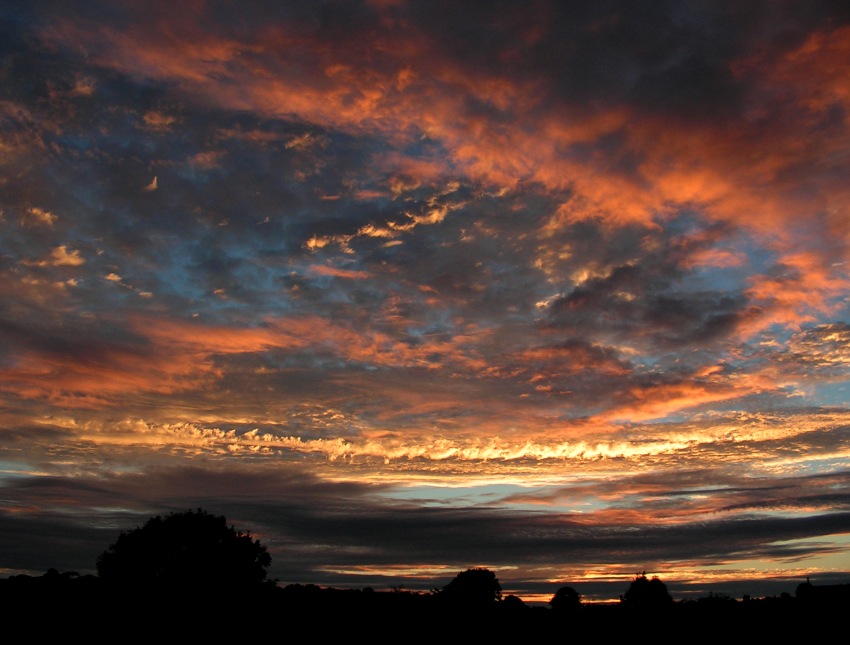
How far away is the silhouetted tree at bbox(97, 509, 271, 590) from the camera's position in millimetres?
A: 84312

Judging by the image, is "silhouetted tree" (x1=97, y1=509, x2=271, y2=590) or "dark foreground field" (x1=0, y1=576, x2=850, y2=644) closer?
Result: "dark foreground field" (x1=0, y1=576, x2=850, y2=644)

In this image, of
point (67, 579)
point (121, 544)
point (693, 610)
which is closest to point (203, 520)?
point (121, 544)

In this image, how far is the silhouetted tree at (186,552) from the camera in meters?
84.3

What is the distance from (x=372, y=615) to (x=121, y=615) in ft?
20.8

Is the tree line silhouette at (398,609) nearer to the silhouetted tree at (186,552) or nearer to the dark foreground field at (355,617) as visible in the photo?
the dark foreground field at (355,617)

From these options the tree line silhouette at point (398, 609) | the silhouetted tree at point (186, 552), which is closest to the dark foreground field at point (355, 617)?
the tree line silhouette at point (398, 609)

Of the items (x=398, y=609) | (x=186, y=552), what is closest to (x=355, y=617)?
(x=398, y=609)

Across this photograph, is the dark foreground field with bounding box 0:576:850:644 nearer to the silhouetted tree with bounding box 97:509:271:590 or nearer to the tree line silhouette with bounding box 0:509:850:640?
the tree line silhouette with bounding box 0:509:850:640

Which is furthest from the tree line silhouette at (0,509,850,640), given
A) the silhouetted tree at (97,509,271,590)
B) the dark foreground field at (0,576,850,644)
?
the silhouetted tree at (97,509,271,590)

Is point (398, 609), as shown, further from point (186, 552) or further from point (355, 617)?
point (186, 552)

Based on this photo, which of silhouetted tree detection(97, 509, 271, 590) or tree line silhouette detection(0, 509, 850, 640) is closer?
tree line silhouette detection(0, 509, 850, 640)

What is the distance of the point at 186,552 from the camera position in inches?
3433

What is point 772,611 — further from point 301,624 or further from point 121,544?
point 121,544

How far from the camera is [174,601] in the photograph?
16375mm
